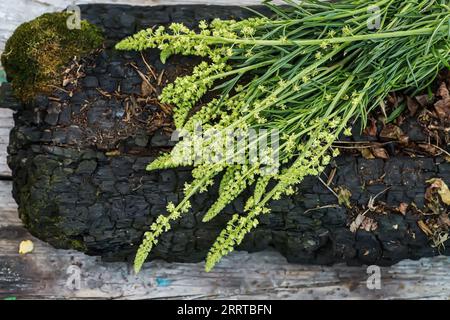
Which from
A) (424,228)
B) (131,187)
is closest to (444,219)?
(424,228)

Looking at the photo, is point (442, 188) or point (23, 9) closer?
point (442, 188)

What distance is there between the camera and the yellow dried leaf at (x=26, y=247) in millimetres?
2131

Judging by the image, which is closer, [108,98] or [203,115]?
[203,115]

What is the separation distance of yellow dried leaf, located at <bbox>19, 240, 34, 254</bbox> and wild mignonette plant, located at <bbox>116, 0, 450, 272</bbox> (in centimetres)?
63

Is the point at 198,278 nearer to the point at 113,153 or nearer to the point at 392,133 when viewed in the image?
the point at 113,153

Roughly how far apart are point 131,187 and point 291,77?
59 cm

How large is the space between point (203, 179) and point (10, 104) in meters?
0.68

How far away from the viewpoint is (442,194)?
1804 mm

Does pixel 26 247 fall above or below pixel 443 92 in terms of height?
below

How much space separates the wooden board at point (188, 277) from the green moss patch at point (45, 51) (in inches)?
14.5

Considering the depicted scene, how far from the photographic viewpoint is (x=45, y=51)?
5.96 feet

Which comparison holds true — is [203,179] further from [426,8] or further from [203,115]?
[426,8]

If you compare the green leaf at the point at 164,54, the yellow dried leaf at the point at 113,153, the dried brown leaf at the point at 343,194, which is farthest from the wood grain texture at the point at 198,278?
the green leaf at the point at 164,54
